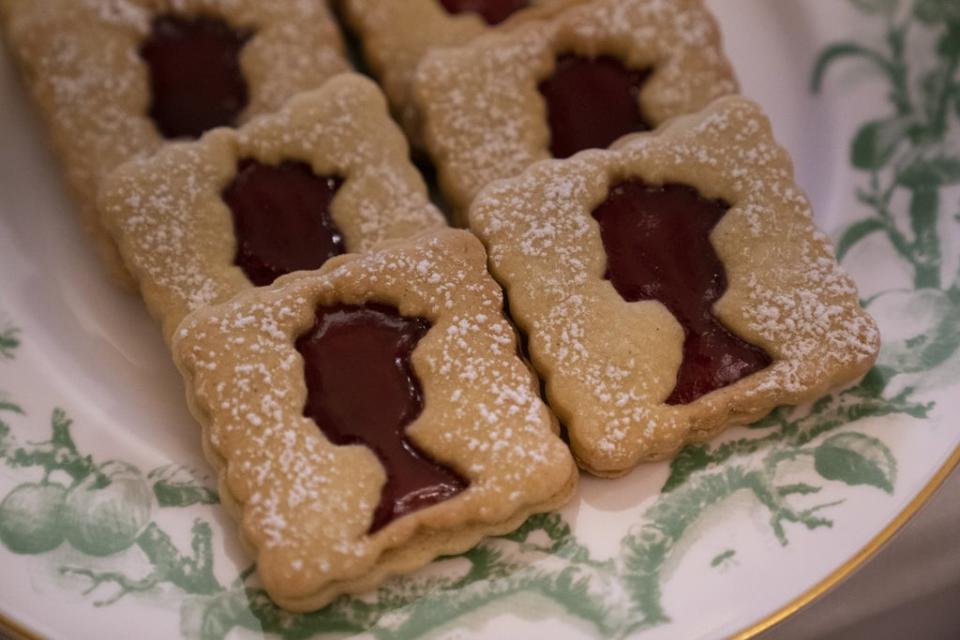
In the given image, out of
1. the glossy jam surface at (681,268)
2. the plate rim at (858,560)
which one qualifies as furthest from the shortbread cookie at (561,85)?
the plate rim at (858,560)

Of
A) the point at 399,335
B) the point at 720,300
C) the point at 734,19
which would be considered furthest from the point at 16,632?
the point at 734,19

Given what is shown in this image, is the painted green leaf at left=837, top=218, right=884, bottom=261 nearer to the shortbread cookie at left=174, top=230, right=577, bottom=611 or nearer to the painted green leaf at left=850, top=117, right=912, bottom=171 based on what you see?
the painted green leaf at left=850, top=117, right=912, bottom=171

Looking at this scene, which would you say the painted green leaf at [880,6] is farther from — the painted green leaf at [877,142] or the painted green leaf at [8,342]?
the painted green leaf at [8,342]

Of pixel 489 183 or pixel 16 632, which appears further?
pixel 489 183

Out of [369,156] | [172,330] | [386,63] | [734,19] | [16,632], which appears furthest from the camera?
[734,19]

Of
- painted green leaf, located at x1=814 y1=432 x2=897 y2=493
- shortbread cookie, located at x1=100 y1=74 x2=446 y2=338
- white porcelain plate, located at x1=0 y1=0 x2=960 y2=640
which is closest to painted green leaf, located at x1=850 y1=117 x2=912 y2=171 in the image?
white porcelain plate, located at x1=0 y1=0 x2=960 y2=640

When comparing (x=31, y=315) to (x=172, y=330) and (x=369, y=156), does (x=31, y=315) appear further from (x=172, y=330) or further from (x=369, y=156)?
(x=369, y=156)

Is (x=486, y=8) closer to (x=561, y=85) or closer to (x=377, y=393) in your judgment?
(x=561, y=85)
